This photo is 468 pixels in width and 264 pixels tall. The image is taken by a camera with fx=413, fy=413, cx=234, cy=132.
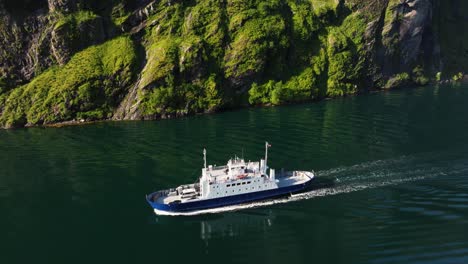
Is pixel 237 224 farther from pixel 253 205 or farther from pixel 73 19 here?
pixel 73 19

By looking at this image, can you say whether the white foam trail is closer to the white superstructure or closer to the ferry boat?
the ferry boat

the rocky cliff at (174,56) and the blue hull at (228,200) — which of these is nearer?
the blue hull at (228,200)

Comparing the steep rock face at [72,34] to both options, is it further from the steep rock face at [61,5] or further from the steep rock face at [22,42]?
the steep rock face at [22,42]

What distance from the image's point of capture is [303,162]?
3280 inches

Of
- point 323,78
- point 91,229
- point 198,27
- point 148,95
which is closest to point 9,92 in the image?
point 148,95

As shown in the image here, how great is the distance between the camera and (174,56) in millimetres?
145000

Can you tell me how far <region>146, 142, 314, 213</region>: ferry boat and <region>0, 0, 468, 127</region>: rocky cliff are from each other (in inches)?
2849

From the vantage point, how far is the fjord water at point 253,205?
175ft

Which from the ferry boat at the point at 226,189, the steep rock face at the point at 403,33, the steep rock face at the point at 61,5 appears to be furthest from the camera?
the steep rock face at the point at 403,33

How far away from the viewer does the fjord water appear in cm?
5331

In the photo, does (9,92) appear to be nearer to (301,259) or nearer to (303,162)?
(303,162)

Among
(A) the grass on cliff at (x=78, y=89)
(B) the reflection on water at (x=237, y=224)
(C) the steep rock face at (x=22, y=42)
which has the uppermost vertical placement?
(C) the steep rock face at (x=22, y=42)

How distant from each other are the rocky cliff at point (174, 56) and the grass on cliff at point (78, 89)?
34cm

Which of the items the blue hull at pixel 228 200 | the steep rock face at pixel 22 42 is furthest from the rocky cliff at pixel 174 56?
the blue hull at pixel 228 200
